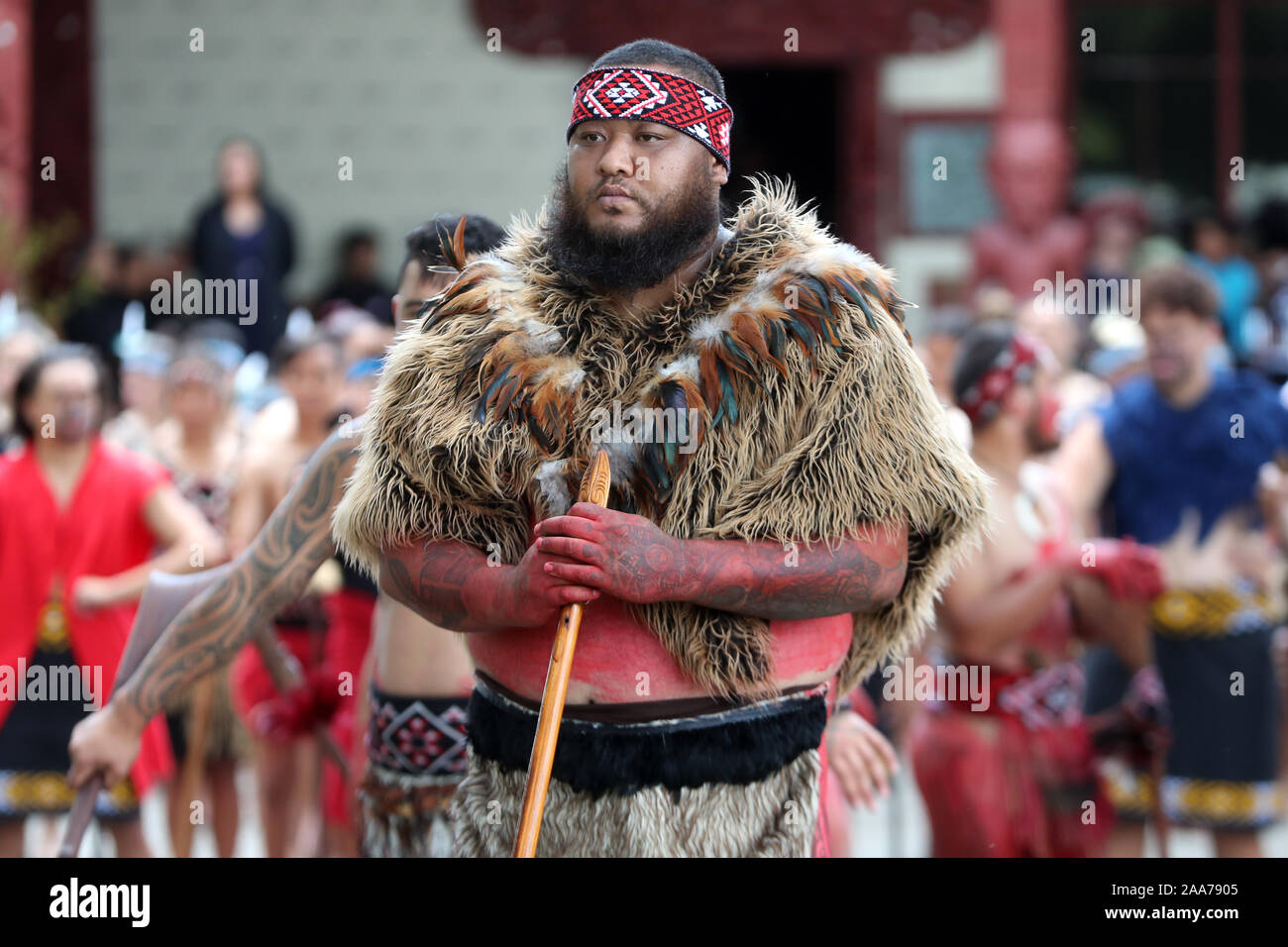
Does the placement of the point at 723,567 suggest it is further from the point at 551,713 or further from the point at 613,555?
the point at 551,713

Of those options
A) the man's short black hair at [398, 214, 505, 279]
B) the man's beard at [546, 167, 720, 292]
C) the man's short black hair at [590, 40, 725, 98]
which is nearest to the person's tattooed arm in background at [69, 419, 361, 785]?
the man's short black hair at [398, 214, 505, 279]

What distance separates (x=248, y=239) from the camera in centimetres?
1187

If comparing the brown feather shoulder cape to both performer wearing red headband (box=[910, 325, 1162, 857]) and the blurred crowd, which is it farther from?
performer wearing red headband (box=[910, 325, 1162, 857])

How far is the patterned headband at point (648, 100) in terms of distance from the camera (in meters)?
3.08

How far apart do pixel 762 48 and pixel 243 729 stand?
741 cm

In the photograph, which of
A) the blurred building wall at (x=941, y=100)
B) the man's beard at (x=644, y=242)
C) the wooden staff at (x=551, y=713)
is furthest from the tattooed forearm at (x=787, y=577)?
the blurred building wall at (x=941, y=100)

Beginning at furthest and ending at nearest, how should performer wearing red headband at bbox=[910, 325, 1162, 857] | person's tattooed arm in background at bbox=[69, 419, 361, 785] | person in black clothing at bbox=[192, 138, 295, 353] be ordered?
person in black clothing at bbox=[192, 138, 295, 353]
performer wearing red headband at bbox=[910, 325, 1162, 857]
person's tattooed arm in background at bbox=[69, 419, 361, 785]

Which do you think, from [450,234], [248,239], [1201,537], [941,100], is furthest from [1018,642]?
[941,100]

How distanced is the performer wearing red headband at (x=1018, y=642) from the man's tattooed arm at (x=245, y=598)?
2.04m

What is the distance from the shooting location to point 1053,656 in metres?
5.45

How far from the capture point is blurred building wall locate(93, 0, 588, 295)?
13.2 m

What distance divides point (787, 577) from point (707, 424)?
0.93 feet

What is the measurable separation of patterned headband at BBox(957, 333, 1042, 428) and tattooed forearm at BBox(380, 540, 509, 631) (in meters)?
2.73

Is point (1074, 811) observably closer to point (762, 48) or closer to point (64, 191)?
point (762, 48)
